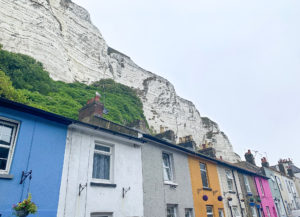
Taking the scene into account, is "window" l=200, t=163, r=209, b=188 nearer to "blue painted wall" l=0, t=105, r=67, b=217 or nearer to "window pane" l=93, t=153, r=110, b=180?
"window pane" l=93, t=153, r=110, b=180

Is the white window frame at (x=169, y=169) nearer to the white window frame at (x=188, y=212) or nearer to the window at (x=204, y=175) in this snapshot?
the white window frame at (x=188, y=212)

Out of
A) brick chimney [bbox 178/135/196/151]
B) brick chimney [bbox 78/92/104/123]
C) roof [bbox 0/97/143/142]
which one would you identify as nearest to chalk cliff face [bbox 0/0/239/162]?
brick chimney [bbox 178/135/196/151]

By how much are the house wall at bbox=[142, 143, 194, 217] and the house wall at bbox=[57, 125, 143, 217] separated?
0.46m

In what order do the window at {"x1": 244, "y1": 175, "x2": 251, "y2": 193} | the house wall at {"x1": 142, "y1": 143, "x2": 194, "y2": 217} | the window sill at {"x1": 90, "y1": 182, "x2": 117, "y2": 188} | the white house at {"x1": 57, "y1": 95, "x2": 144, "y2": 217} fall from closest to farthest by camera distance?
the white house at {"x1": 57, "y1": 95, "x2": 144, "y2": 217}
the window sill at {"x1": 90, "y1": 182, "x2": 117, "y2": 188}
the house wall at {"x1": 142, "y1": 143, "x2": 194, "y2": 217}
the window at {"x1": 244, "y1": 175, "x2": 251, "y2": 193}

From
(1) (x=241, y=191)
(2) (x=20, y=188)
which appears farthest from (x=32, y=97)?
(1) (x=241, y=191)

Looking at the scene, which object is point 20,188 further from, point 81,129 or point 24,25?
point 24,25

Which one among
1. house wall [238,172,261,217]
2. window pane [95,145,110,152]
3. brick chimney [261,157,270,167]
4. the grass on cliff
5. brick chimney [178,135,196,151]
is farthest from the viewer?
brick chimney [261,157,270,167]

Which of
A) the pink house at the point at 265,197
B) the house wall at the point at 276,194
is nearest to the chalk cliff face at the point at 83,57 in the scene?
the house wall at the point at 276,194

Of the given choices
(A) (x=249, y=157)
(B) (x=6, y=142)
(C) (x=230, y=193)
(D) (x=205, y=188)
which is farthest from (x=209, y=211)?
(A) (x=249, y=157)

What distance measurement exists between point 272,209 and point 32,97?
25.2 meters

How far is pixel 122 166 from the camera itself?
918 cm

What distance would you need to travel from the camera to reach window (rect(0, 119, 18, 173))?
6098 millimetres

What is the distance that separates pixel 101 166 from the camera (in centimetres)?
858

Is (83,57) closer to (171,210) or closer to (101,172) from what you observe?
(171,210)
